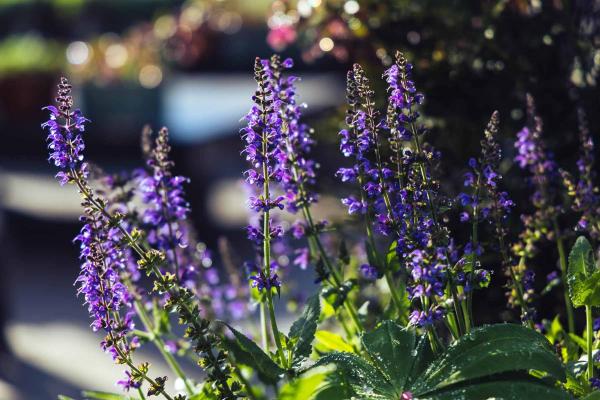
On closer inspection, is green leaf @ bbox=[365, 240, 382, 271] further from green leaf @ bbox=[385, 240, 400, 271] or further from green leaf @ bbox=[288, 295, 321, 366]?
green leaf @ bbox=[288, 295, 321, 366]

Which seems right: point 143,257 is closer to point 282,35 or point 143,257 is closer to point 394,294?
point 394,294

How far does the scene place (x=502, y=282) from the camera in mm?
3656

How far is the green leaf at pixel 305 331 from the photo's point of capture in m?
2.18

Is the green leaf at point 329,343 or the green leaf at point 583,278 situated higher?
the green leaf at point 329,343

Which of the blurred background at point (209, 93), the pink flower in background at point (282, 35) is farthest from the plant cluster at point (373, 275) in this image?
the pink flower in background at point (282, 35)

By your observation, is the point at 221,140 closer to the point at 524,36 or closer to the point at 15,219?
the point at 15,219

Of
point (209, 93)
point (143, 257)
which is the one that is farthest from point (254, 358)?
point (209, 93)

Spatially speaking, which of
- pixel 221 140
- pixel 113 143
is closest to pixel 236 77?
pixel 221 140

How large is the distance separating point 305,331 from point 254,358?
0.31 metres

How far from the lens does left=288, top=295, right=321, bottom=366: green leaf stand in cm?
218

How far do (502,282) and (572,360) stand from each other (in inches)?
49.0

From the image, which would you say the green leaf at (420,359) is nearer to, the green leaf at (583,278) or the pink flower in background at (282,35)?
the green leaf at (583,278)

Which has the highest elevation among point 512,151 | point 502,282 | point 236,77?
point 236,77

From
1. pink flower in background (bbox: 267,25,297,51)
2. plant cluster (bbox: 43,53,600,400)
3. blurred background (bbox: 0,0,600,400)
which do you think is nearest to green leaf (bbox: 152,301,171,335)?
plant cluster (bbox: 43,53,600,400)
